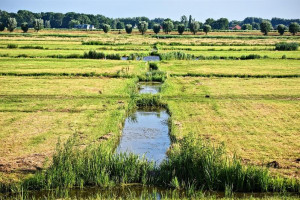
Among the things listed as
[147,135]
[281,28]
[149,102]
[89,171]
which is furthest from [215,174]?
[281,28]

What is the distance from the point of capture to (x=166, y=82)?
3553cm

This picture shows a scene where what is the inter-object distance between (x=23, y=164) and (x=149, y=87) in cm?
2121

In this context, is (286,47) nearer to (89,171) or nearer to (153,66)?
(153,66)

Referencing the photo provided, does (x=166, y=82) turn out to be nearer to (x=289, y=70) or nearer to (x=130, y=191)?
(x=289, y=70)

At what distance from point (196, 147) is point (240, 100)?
15227 mm

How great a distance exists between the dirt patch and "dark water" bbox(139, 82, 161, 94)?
1765 centimetres

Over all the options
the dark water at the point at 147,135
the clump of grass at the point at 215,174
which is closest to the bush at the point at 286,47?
the dark water at the point at 147,135

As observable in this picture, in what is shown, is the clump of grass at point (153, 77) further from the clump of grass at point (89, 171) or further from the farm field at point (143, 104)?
the clump of grass at point (89, 171)

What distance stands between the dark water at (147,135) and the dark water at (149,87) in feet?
22.1

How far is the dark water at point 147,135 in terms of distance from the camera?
58.3ft

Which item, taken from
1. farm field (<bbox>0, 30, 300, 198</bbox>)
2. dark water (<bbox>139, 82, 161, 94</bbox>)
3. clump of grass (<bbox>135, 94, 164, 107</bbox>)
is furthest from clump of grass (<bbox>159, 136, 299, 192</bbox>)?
dark water (<bbox>139, 82, 161, 94</bbox>)

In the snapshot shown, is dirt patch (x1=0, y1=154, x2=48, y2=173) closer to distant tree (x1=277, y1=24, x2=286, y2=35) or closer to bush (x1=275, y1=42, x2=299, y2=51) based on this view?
bush (x1=275, y1=42, x2=299, y2=51)

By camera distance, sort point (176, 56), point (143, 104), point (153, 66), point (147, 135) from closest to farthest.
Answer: point (147, 135)
point (143, 104)
point (153, 66)
point (176, 56)

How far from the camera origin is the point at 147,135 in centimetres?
2059
